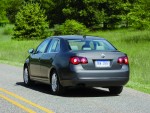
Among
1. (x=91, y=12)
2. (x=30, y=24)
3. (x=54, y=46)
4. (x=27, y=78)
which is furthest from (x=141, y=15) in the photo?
(x=54, y=46)

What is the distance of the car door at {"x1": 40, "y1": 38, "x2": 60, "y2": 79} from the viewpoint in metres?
12.8

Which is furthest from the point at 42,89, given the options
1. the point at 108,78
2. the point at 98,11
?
the point at 98,11

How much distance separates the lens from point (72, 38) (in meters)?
12.9

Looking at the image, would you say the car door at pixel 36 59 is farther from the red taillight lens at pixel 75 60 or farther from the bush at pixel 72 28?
the bush at pixel 72 28

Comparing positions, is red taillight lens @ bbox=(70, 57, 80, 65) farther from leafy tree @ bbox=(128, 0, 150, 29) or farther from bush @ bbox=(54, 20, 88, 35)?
bush @ bbox=(54, 20, 88, 35)

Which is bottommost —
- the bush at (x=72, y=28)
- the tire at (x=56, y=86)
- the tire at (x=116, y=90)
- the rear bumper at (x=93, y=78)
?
the bush at (x=72, y=28)

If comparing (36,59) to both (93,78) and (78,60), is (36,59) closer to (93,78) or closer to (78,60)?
(78,60)

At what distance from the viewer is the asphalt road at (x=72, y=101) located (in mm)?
9578

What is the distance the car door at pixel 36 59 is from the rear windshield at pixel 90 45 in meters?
1.28

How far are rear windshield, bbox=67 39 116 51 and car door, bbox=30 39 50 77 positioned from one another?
4.20 ft

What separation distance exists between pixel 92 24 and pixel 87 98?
233 ft

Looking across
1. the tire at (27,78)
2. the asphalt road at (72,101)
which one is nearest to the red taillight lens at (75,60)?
the asphalt road at (72,101)

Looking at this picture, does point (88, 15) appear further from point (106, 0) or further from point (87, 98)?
point (87, 98)

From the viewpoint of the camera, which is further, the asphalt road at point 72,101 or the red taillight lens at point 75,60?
the red taillight lens at point 75,60
